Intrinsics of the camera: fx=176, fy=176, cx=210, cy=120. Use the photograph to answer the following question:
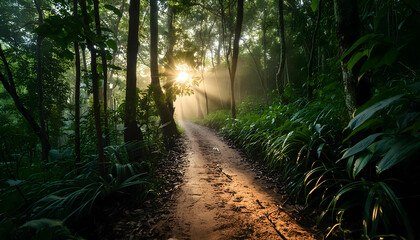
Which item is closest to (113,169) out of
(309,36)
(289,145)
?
(289,145)

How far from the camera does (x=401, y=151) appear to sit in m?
0.85

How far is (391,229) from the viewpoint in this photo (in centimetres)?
153

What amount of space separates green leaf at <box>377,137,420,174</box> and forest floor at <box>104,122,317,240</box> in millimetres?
1361

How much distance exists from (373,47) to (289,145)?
260cm

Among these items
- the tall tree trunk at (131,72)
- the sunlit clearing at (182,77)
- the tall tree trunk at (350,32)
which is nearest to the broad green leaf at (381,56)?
the tall tree trunk at (350,32)

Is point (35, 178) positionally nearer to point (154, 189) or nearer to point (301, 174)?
point (154, 189)

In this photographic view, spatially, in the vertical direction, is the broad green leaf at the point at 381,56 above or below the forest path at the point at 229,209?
above

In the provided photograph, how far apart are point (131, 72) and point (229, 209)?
3347mm

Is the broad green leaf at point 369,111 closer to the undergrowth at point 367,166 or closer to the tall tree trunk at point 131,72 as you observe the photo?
the undergrowth at point 367,166

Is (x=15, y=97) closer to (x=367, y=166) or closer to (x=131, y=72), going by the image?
(x=131, y=72)

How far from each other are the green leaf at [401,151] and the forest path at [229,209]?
1361mm

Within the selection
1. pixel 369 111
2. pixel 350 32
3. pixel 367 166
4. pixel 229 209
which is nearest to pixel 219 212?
pixel 229 209

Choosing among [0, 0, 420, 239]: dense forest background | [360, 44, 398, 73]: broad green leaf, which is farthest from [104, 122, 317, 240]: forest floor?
[360, 44, 398, 73]: broad green leaf

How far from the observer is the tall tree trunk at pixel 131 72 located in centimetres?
377
